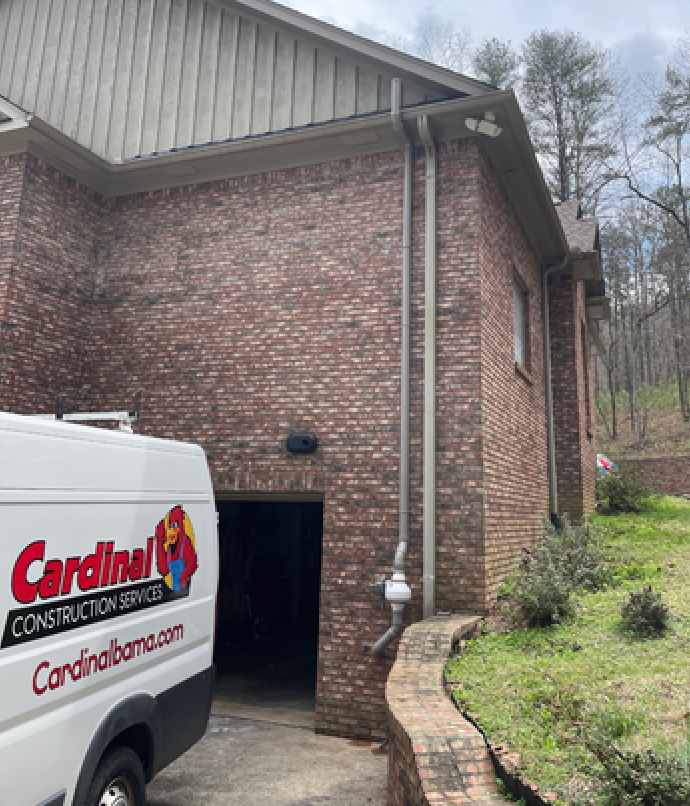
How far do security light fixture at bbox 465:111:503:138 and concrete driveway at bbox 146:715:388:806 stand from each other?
6493 millimetres

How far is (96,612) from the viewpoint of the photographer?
3535mm

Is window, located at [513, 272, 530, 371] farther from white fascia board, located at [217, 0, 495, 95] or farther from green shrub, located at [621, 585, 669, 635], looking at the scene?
green shrub, located at [621, 585, 669, 635]

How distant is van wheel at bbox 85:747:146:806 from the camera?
343cm

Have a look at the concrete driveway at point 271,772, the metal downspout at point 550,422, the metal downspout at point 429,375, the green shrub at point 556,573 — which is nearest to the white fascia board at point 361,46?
the metal downspout at point 429,375

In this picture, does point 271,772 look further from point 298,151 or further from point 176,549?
point 298,151

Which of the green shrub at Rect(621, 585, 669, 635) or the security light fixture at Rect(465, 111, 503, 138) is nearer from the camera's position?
the green shrub at Rect(621, 585, 669, 635)

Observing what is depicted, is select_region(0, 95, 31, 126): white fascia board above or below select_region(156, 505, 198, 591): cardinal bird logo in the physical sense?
above

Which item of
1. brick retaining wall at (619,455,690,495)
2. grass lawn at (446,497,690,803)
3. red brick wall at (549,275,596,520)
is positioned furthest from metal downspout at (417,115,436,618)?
brick retaining wall at (619,455,690,495)

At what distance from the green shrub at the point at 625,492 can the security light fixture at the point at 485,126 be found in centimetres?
856

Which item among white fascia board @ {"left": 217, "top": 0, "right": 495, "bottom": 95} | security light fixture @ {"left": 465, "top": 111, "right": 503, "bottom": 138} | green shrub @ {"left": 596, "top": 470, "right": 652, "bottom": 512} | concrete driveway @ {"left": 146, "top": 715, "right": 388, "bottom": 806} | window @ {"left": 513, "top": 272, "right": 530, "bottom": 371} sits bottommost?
concrete driveway @ {"left": 146, "top": 715, "right": 388, "bottom": 806}

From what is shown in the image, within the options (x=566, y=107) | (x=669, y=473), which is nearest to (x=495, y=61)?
(x=566, y=107)

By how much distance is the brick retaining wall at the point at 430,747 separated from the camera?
3.40m

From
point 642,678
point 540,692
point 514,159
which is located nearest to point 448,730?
point 540,692

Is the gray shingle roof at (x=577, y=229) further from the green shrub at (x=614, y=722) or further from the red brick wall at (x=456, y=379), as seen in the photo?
the green shrub at (x=614, y=722)
